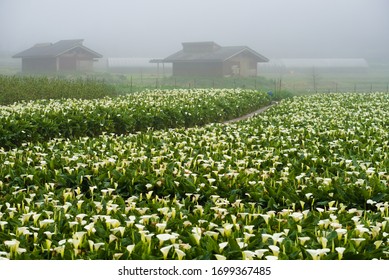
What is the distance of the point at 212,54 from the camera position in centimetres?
5353

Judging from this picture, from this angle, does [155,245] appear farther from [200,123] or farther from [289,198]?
[200,123]

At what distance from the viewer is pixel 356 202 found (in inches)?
250

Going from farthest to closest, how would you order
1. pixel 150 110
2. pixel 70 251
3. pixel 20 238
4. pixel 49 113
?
pixel 150 110 < pixel 49 113 < pixel 20 238 < pixel 70 251

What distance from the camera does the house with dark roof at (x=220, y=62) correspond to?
50.4 metres

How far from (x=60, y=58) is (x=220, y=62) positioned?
15.3 m

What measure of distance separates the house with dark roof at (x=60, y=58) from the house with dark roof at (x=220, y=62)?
8403mm

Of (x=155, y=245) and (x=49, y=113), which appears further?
(x=49, y=113)

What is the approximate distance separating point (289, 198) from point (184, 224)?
1.88 meters

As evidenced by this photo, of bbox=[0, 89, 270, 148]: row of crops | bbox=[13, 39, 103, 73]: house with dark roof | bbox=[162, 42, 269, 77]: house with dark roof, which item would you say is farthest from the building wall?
bbox=[0, 89, 270, 148]: row of crops

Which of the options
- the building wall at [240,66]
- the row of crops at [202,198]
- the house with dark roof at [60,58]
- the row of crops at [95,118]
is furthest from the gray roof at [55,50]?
the row of crops at [202,198]

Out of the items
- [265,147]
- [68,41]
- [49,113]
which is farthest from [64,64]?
[265,147]

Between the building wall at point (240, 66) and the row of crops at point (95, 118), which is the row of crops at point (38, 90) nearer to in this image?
the row of crops at point (95, 118)

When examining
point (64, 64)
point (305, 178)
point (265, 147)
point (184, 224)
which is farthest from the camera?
A: point (64, 64)

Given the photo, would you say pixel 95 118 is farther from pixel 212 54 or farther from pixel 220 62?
pixel 212 54
